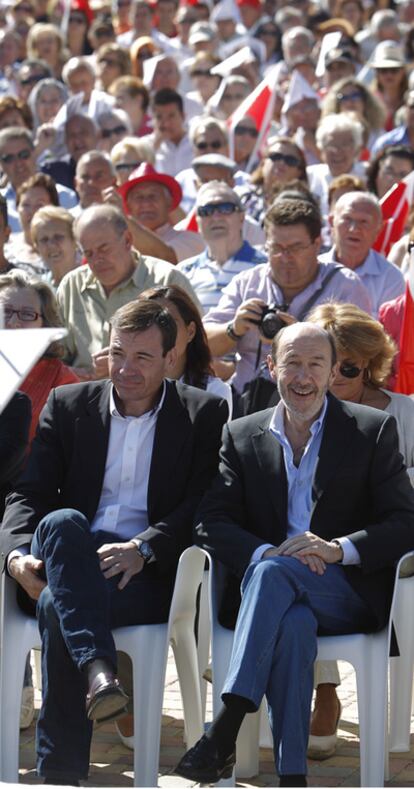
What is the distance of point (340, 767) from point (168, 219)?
4.40 m

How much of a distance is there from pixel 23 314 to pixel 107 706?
6.26ft

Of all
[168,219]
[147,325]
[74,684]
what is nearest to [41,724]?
[74,684]

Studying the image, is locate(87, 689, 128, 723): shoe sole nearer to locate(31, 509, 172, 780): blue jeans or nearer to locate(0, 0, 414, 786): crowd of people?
locate(0, 0, 414, 786): crowd of people

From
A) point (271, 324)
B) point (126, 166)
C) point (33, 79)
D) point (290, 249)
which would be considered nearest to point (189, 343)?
point (271, 324)

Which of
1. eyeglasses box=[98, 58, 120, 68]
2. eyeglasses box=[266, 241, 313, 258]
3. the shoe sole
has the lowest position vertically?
the shoe sole

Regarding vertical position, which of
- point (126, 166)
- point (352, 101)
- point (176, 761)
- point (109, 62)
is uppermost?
point (109, 62)

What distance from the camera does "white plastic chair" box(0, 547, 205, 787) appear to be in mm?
4594

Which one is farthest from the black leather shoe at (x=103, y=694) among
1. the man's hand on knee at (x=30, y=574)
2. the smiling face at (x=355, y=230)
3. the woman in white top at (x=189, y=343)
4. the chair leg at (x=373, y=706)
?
the smiling face at (x=355, y=230)

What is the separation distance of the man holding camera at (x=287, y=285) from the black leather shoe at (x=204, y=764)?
2.34 meters

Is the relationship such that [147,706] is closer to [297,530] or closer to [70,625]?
[70,625]

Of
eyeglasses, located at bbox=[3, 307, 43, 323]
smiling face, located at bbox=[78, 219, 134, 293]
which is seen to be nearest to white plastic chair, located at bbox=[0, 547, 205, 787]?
eyeglasses, located at bbox=[3, 307, 43, 323]

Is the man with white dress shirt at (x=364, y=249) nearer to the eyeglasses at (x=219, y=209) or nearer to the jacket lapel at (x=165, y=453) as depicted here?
the eyeglasses at (x=219, y=209)

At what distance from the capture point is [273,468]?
15.7ft

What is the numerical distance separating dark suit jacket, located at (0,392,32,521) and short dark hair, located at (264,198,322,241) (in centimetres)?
165
